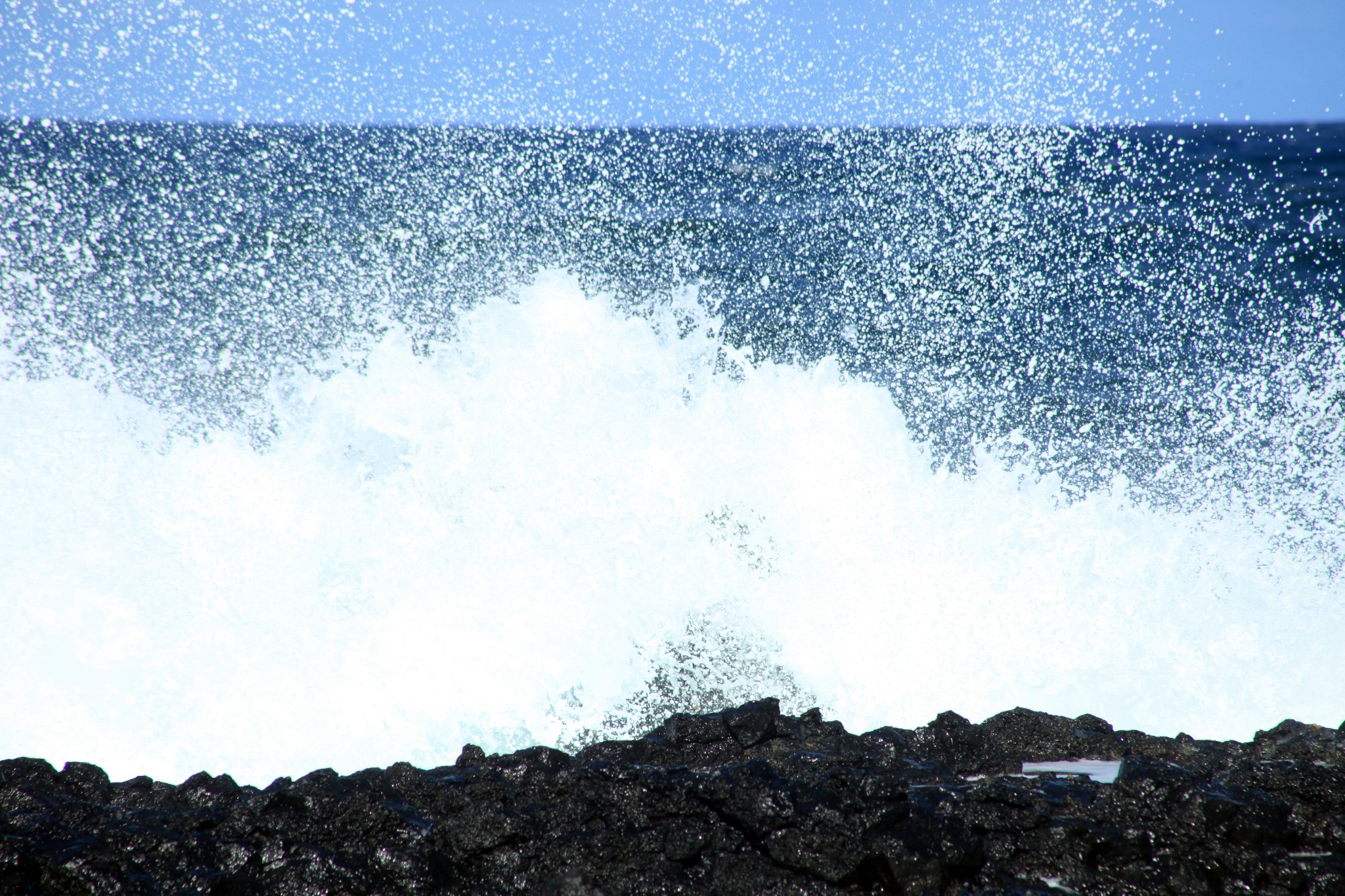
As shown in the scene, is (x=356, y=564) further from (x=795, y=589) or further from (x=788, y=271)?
(x=788, y=271)

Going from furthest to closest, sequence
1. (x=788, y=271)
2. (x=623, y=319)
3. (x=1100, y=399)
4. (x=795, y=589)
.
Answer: (x=788, y=271) → (x=1100, y=399) → (x=623, y=319) → (x=795, y=589)

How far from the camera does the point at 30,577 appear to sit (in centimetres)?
402

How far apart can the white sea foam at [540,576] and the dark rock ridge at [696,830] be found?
4.40 feet

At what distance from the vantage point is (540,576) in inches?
170

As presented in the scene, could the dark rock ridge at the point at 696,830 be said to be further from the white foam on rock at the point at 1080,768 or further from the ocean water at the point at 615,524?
the ocean water at the point at 615,524

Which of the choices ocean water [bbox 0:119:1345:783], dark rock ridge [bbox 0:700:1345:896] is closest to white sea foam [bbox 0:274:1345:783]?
ocean water [bbox 0:119:1345:783]

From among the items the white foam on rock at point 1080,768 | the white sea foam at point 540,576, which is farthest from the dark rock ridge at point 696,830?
the white sea foam at point 540,576

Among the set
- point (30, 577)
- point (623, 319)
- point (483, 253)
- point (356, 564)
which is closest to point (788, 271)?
point (483, 253)

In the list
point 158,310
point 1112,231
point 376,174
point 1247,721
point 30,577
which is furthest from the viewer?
point 376,174

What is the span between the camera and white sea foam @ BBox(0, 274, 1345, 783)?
3.69 m

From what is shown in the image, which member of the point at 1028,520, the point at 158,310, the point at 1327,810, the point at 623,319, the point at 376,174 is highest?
the point at 376,174

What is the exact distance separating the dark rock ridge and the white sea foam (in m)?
1.34

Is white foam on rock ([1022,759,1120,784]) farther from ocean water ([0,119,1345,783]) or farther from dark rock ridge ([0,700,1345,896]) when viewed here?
ocean water ([0,119,1345,783])

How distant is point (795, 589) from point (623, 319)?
8.44 feet
